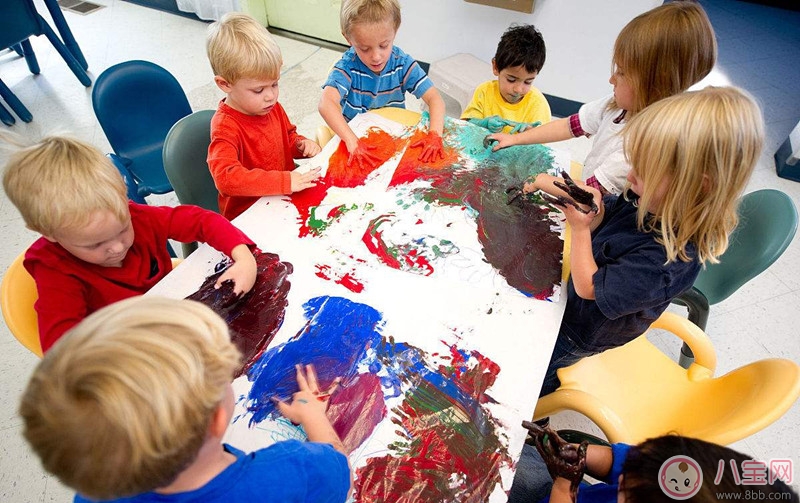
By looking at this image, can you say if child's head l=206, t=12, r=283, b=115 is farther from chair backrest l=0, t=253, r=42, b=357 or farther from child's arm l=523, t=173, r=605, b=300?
child's arm l=523, t=173, r=605, b=300

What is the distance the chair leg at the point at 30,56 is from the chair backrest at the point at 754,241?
185 inches

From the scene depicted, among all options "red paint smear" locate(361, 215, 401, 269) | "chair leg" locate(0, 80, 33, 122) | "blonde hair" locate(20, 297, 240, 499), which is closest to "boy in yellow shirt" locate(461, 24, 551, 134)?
"red paint smear" locate(361, 215, 401, 269)

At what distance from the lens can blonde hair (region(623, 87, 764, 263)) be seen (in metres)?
0.89

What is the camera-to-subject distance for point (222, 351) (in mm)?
588

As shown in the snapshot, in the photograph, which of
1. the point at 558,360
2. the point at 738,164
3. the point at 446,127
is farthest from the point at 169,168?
the point at 738,164

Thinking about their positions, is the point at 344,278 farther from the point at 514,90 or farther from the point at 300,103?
the point at 300,103

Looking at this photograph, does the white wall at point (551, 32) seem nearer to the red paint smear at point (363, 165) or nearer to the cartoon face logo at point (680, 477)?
the red paint smear at point (363, 165)

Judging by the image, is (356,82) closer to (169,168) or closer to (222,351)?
(169,168)

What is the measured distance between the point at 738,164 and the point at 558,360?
70cm

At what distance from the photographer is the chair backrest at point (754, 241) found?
A: 1.31m

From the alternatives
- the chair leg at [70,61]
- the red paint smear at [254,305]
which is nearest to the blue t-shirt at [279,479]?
the red paint smear at [254,305]

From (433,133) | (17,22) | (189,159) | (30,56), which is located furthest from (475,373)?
(30,56)

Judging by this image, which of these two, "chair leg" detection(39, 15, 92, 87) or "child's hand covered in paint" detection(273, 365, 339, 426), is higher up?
"child's hand covered in paint" detection(273, 365, 339, 426)

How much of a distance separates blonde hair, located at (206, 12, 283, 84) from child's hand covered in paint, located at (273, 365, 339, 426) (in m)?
0.96
